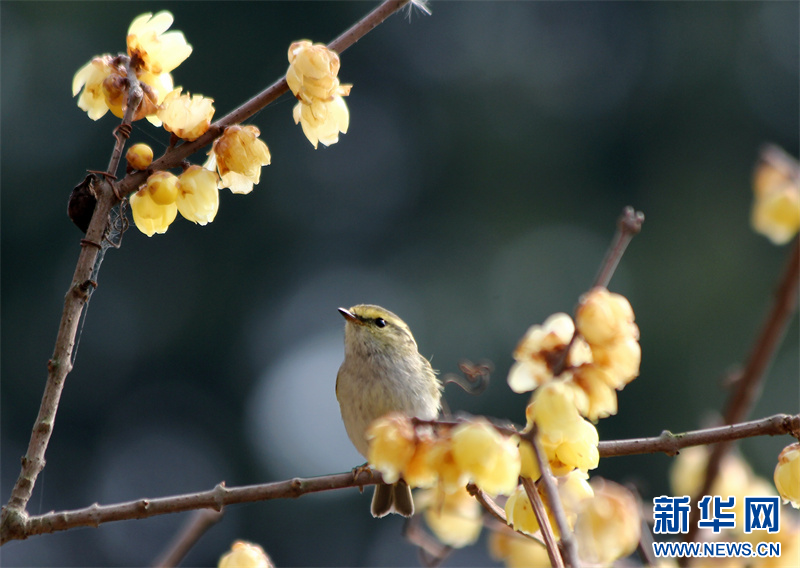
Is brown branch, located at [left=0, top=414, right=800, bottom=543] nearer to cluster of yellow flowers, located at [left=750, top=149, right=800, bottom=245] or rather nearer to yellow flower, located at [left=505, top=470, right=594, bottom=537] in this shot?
yellow flower, located at [left=505, top=470, right=594, bottom=537]

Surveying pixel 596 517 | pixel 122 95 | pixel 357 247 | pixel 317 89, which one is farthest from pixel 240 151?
pixel 357 247

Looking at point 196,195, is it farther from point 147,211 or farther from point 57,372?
point 57,372

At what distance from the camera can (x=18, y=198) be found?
10.1 metres

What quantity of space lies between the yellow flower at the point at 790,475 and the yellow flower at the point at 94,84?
51.3 inches

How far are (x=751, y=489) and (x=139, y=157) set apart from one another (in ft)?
5.51

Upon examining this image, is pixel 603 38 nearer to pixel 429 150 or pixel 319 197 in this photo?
pixel 429 150

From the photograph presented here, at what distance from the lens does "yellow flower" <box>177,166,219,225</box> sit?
1.44m

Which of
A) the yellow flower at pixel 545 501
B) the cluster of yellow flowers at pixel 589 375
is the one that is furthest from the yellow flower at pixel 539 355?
the yellow flower at pixel 545 501

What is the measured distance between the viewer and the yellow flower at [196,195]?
1.44 m

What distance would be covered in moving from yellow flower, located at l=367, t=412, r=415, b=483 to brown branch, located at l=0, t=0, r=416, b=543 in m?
0.50

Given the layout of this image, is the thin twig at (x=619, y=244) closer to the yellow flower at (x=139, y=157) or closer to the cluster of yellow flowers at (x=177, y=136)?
the cluster of yellow flowers at (x=177, y=136)

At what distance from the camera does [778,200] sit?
2000mm

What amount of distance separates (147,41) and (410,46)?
469 inches

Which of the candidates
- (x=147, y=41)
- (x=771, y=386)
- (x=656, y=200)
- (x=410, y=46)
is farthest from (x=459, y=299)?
(x=147, y=41)
